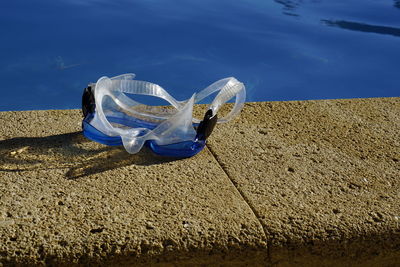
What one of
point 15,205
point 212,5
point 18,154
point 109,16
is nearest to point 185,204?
point 15,205

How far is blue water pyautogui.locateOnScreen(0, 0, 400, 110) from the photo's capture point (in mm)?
4898

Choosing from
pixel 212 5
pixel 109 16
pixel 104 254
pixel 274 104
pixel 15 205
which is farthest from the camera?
pixel 212 5

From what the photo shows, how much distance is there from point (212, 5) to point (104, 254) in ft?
18.7

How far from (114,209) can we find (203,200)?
0.30m

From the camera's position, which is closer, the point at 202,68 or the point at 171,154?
the point at 171,154

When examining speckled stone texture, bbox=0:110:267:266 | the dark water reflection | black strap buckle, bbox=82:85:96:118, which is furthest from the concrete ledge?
the dark water reflection

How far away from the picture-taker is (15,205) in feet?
5.22

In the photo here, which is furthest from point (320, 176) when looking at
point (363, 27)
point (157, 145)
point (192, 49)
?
point (363, 27)

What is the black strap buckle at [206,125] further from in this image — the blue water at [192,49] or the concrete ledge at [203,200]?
the blue water at [192,49]

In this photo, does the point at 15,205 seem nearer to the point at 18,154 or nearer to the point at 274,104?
the point at 18,154

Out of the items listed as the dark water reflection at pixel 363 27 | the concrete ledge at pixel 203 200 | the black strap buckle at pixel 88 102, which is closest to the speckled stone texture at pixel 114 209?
the concrete ledge at pixel 203 200

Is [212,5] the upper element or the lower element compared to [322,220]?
lower

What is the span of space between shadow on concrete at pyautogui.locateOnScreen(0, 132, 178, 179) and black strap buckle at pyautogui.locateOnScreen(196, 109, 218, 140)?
0.49 feet

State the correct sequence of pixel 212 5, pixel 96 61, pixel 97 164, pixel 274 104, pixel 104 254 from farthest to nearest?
pixel 212 5 < pixel 96 61 < pixel 274 104 < pixel 97 164 < pixel 104 254
